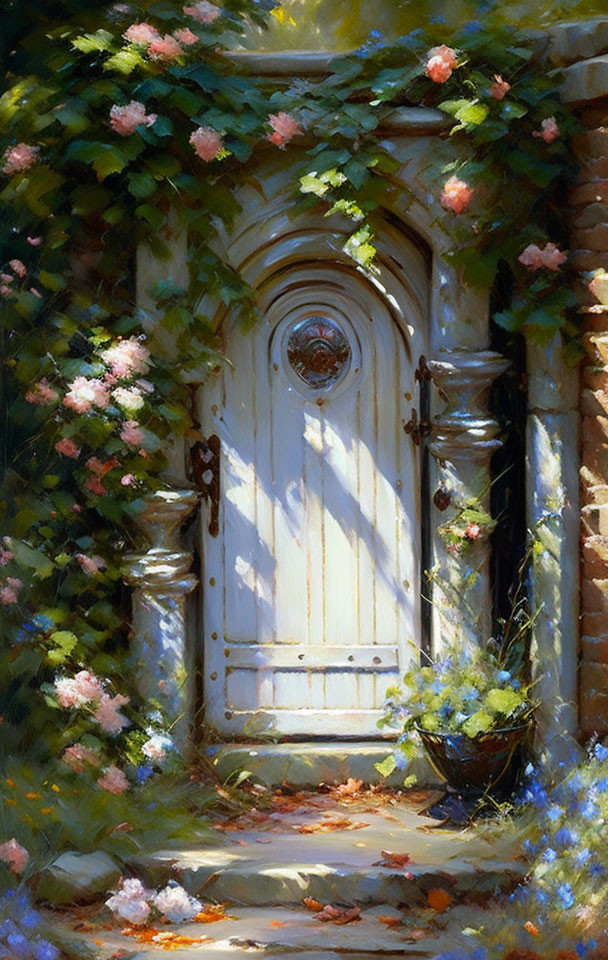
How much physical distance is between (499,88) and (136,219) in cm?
168

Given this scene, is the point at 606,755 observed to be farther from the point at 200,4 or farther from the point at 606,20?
the point at 200,4

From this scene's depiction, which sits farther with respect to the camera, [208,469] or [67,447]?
[208,469]

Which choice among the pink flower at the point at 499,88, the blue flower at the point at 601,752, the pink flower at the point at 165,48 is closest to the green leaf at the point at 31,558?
the pink flower at the point at 165,48

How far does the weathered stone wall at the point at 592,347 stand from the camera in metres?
5.14

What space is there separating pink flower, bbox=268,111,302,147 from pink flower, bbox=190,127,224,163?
0.24 meters

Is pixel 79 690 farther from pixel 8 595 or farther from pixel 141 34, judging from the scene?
pixel 141 34

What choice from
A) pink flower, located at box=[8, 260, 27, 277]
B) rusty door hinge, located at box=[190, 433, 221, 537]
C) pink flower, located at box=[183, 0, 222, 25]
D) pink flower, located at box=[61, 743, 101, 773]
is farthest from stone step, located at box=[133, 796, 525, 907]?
pink flower, located at box=[183, 0, 222, 25]

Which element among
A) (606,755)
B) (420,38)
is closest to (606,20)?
(420,38)

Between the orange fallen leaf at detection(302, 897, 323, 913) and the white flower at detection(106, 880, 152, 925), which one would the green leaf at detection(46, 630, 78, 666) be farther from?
the orange fallen leaf at detection(302, 897, 323, 913)

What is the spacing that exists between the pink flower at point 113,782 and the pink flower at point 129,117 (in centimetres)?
275

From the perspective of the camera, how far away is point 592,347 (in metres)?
5.26

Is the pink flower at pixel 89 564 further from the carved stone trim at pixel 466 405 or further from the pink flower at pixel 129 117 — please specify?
the pink flower at pixel 129 117

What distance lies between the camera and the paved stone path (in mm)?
4305

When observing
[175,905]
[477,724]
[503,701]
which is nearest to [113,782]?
[175,905]
